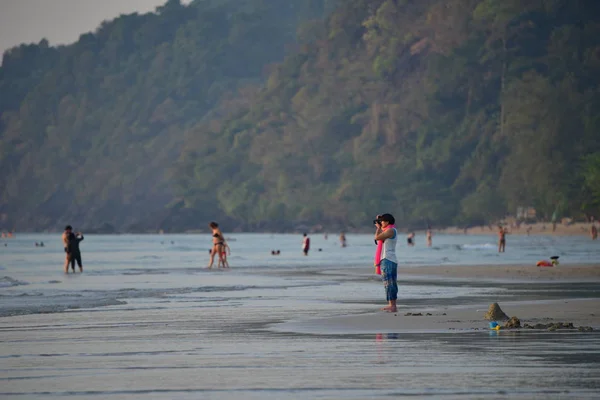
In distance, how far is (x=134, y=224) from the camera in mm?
197250

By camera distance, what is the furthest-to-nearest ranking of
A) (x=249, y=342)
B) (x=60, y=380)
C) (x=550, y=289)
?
(x=550, y=289), (x=249, y=342), (x=60, y=380)

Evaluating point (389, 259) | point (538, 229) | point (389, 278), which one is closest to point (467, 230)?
point (538, 229)

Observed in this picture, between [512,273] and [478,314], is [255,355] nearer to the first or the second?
[478,314]

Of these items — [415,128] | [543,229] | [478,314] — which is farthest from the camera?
[415,128]

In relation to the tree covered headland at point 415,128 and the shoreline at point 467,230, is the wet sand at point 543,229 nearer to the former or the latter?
the shoreline at point 467,230

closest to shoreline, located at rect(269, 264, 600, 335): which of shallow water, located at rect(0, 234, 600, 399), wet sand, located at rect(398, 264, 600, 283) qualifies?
shallow water, located at rect(0, 234, 600, 399)

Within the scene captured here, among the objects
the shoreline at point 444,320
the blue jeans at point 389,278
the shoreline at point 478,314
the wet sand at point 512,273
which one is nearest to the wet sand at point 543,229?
the wet sand at point 512,273

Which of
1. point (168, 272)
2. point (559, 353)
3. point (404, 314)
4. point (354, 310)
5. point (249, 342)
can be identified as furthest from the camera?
point (168, 272)

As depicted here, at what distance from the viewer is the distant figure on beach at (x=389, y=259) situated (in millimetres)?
19109

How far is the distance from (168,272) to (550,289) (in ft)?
51.6

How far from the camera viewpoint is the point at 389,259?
63.1ft

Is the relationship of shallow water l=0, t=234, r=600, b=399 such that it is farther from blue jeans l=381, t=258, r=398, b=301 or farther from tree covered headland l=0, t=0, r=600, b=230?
tree covered headland l=0, t=0, r=600, b=230

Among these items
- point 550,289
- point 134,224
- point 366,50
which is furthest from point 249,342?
point 134,224

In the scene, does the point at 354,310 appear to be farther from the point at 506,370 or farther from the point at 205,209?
the point at 205,209
